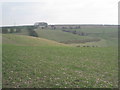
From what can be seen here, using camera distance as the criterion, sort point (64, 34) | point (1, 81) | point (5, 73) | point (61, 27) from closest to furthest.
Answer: point (1, 81) → point (5, 73) → point (64, 34) → point (61, 27)

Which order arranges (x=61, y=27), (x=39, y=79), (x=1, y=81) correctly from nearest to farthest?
(x=1, y=81) → (x=39, y=79) → (x=61, y=27)

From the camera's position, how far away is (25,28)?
7538cm

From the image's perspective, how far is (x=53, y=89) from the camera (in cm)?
687

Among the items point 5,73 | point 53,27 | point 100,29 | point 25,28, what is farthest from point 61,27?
point 5,73

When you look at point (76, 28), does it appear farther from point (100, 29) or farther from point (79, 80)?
point (79, 80)

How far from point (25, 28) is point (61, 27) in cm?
2907

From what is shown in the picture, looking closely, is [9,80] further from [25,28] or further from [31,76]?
[25,28]

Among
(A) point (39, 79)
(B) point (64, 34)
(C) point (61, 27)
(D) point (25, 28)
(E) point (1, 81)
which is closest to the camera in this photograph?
(E) point (1, 81)

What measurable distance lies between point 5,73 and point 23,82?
191 cm

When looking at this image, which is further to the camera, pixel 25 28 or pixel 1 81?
pixel 25 28

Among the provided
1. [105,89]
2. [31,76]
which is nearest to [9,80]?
[31,76]

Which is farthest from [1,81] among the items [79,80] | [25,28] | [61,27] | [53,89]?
[61,27]

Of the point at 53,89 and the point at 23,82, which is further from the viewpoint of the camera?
the point at 23,82

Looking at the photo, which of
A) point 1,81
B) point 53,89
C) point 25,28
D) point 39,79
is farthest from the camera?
point 25,28
